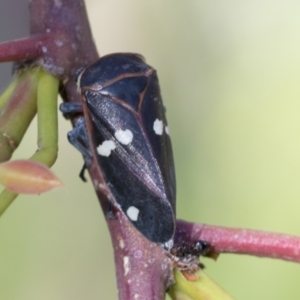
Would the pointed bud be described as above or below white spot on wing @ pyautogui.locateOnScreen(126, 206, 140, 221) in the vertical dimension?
above

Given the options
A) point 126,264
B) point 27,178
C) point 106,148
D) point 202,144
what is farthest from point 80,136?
point 202,144

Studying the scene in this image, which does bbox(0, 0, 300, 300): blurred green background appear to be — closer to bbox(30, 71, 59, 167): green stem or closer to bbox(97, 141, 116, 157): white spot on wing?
bbox(97, 141, 116, 157): white spot on wing

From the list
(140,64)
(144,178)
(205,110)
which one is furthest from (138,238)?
(205,110)

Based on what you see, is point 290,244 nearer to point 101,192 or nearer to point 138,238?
point 138,238

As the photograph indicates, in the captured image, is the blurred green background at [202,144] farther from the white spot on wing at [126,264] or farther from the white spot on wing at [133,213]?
the white spot on wing at [126,264]

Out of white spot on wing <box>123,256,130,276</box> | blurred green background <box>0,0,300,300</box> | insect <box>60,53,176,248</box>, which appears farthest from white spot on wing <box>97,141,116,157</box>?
blurred green background <box>0,0,300,300</box>

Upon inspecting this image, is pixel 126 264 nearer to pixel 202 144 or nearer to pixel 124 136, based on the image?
pixel 124 136
